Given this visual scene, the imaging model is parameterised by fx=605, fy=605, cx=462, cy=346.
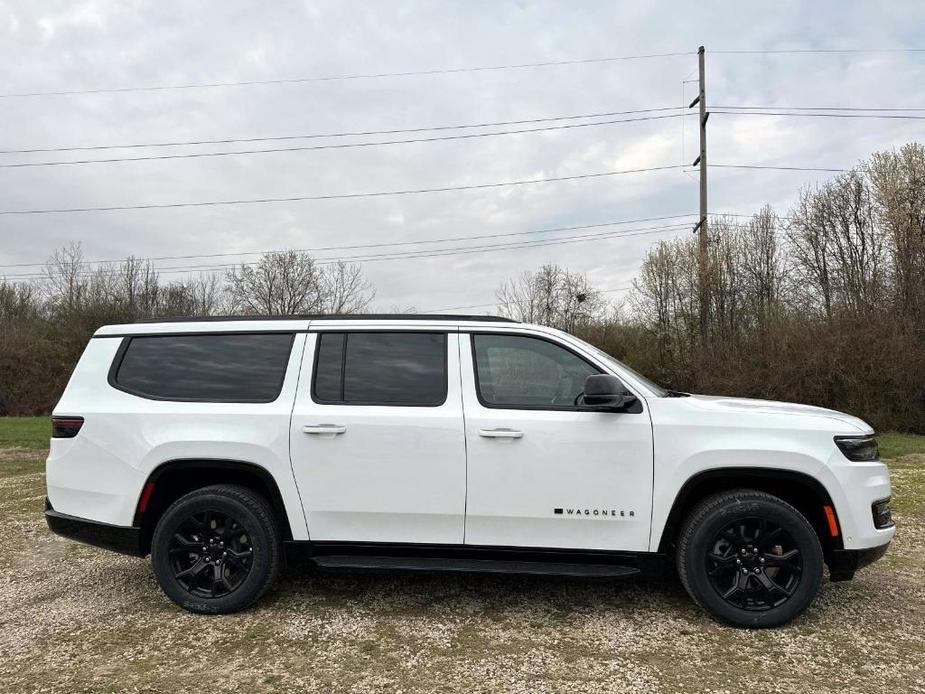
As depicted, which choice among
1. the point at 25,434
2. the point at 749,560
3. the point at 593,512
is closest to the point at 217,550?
the point at 593,512

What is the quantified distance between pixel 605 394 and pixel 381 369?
4.67 ft

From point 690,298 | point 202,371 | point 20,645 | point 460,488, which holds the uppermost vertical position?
point 690,298

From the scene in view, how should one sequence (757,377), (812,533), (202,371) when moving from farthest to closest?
(757,377)
(202,371)
(812,533)

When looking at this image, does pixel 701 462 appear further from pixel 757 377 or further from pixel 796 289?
pixel 796 289

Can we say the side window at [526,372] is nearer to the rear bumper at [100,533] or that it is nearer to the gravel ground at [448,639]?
the gravel ground at [448,639]

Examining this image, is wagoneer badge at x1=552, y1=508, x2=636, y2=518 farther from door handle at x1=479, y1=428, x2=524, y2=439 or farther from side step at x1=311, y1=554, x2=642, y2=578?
door handle at x1=479, y1=428, x2=524, y2=439

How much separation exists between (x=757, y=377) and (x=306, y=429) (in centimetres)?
1515

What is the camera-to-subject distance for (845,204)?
23.2 metres

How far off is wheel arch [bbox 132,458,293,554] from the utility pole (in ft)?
54.6

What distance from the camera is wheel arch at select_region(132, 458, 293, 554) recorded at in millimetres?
3805

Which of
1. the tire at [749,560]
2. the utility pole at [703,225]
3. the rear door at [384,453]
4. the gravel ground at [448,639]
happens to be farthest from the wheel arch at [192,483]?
the utility pole at [703,225]

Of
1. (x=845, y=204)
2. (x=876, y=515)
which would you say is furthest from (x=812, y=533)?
(x=845, y=204)

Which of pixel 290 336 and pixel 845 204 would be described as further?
pixel 845 204

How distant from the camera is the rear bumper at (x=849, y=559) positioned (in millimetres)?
3498
